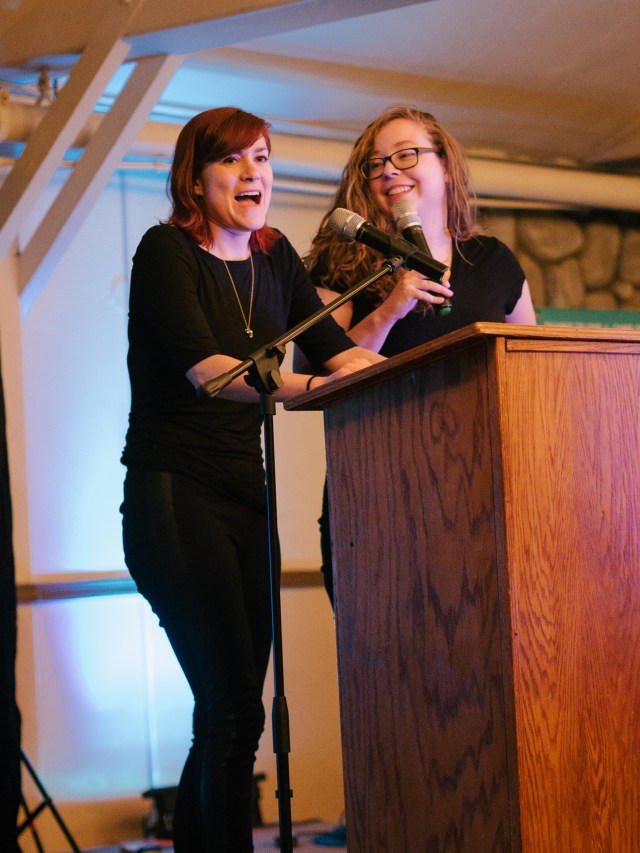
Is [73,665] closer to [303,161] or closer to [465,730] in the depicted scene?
[303,161]

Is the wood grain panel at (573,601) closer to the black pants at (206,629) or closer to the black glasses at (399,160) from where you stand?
the black pants at (206,629)

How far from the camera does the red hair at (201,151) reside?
7.38ft

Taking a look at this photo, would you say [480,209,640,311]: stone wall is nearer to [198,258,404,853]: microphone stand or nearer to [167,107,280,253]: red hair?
[167,107,280,253]: red hair

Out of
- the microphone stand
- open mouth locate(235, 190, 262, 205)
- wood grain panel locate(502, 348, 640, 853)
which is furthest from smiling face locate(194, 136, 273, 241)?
wood grain panel locate(502, 348, 640, 853)

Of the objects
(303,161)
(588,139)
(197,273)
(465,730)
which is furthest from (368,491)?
(588,139)

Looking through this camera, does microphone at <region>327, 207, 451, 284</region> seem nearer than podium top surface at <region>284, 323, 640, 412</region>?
No

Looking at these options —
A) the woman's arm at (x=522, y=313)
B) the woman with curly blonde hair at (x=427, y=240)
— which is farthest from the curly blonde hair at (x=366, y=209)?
the woman's arm at (x=522, y=313)

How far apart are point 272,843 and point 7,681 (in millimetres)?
1103

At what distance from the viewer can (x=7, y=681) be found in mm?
3836

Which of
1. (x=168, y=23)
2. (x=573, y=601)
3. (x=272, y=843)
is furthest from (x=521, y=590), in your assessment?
(x=272, y=843)

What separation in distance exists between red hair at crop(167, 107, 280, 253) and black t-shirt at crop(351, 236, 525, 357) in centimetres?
46

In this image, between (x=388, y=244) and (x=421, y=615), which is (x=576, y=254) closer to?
(x=388, y=244)

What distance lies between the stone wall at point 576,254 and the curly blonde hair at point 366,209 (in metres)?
2.71

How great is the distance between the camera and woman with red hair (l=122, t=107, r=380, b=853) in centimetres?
203
